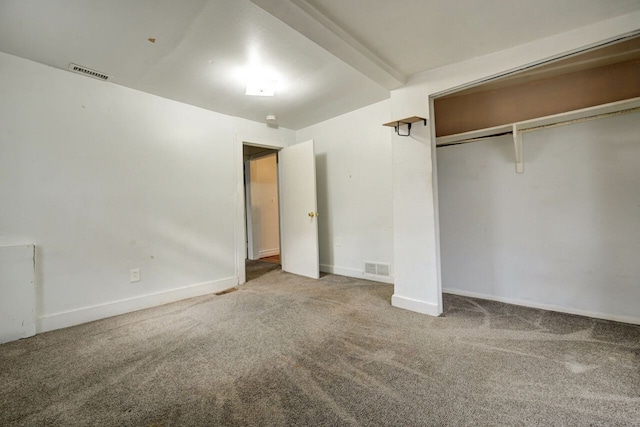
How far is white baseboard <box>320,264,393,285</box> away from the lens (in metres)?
3.32

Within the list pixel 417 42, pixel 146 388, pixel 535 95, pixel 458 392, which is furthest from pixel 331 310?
pixel 535 95

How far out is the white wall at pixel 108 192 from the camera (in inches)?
83.2

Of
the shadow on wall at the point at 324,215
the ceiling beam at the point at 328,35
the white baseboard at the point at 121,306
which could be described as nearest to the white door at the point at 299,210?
the shadow on wall at the point at 324,215

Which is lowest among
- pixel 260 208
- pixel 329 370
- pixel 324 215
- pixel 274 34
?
pixel 329 370

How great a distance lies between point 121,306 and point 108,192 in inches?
42.0

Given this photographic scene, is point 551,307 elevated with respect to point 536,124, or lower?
lower

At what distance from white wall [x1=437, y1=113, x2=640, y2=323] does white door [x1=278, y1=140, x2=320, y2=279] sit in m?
1.59

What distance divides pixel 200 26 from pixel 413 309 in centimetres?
272

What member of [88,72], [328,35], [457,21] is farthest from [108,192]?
[457,21]

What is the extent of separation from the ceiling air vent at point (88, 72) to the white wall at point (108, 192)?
0.08 metres

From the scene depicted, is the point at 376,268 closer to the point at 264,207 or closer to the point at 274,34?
the point at 274,34

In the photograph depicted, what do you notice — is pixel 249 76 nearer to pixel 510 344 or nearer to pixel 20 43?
pixel 20 43

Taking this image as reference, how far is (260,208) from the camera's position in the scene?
5.59 metres

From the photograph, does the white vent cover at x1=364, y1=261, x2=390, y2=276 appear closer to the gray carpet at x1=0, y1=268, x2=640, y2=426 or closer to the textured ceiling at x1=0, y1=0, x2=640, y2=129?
the gray carpet at x1=0, y1=268, x2=640, y2=426
